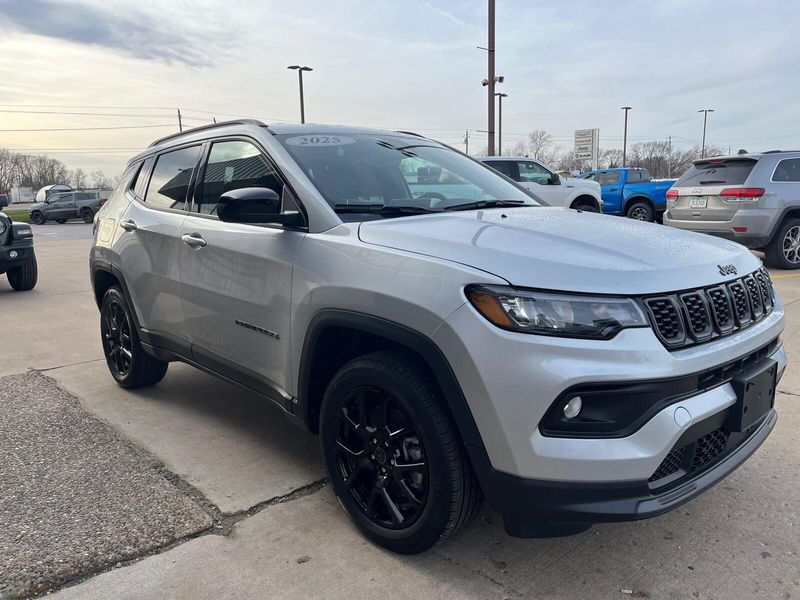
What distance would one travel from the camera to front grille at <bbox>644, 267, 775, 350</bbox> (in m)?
2.10

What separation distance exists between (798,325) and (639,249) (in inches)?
184

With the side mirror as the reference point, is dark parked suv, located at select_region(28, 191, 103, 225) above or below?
below

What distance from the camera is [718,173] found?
982 cm

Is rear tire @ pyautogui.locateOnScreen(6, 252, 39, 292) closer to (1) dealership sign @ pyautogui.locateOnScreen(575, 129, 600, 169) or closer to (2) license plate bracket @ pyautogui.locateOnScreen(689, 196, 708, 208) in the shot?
(2) license plate bracket @ pyautogui.locateOnScreen(689, 196, 708, 208)

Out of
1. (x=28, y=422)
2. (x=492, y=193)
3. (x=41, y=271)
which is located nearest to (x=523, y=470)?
(x=492, y=193)

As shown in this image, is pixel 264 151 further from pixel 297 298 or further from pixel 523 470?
pixel 523 470

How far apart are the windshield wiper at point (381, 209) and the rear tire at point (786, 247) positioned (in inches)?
332

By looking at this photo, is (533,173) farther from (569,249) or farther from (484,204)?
(569,249)

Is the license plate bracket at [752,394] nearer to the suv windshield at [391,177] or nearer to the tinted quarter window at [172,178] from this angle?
the suv windshield at [391,177]

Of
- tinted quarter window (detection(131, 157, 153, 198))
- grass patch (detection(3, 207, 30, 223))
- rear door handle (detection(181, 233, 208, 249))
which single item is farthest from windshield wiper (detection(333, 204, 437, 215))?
grass patch (detection(3, 207, 30, 223))

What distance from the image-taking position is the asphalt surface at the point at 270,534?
2.40 m

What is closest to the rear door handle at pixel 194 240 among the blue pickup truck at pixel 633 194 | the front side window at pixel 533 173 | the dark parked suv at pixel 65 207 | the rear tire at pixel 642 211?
the front side window at pixel 533 173

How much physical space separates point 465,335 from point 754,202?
29.0 ft

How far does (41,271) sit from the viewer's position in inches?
476
